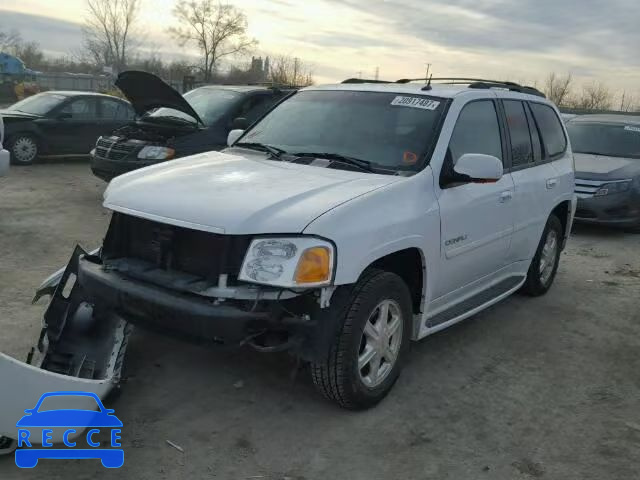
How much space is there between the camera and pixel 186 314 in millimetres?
3018

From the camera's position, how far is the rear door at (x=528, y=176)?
4.88m

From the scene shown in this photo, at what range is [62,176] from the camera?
11188 mm

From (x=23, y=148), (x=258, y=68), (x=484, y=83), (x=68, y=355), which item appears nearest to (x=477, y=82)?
A: (x=484, y=83)

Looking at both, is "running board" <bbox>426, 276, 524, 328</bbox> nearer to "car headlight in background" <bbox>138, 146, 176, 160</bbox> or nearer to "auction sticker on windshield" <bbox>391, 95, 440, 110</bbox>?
"auction sticker on windshield" <bbox>391, 95, 440, 110</bbox>

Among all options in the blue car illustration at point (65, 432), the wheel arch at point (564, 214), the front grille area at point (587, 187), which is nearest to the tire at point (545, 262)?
the wheel arch at point (564, 214)

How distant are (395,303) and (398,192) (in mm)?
643

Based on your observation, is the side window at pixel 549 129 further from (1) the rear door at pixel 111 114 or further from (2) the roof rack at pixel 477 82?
(1) the rear door at pixel 111 114

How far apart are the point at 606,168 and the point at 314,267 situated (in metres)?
7.58

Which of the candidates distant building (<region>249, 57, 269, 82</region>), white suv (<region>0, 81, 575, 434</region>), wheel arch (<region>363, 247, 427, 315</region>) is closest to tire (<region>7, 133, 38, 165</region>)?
white suv (<region>0, 81, 575, 434</region>)

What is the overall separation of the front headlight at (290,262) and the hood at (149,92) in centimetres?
497

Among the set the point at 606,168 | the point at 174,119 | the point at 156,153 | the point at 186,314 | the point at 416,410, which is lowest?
the point at 416,410

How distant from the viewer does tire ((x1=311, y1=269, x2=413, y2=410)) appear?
10.7 ft

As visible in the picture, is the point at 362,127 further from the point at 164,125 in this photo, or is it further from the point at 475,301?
the point at 164,125

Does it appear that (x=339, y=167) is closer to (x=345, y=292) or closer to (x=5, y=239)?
(x=345, y=292)
